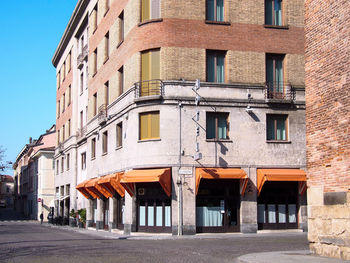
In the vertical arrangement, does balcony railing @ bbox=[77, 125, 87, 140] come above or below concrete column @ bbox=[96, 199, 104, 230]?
above

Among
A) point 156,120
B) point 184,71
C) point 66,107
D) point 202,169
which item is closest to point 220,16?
point 184,71

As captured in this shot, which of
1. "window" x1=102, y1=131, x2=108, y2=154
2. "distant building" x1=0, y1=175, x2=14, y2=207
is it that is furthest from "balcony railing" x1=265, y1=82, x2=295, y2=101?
"distant building" x1=0, y1=175, x2=14, y2=207

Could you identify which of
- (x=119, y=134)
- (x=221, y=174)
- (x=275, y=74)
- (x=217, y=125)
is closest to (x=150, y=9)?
(x=217, y=125)

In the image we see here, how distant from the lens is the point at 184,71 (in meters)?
28.2

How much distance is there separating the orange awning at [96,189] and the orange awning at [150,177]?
246 inches

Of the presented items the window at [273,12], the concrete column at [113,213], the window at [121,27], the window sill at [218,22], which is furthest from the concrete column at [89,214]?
the window at [273,12]

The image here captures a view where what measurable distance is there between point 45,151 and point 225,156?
4638 cm

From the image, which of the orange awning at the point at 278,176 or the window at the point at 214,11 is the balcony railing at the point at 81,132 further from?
the orange awning at the point at 278,176

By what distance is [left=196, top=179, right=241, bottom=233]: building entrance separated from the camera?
27750mm

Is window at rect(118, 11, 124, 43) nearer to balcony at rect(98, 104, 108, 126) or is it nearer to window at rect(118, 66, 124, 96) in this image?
window at rect(118, 66, 124, 96)

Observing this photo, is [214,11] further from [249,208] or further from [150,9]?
[249,208]

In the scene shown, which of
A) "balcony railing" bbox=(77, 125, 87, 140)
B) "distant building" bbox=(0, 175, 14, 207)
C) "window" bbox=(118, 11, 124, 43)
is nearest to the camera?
"window" bbox=(118, 11, 124, 43)

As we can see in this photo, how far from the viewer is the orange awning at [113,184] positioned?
3025 cm

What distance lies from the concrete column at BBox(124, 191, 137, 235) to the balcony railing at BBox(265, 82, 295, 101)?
9575 mm
